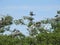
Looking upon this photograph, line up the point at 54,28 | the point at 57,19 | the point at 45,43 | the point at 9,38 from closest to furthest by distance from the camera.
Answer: the point at 45,43, the point at 9,38, the point at 54,28, the point at 57,19

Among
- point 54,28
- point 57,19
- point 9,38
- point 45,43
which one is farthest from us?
point 57,19

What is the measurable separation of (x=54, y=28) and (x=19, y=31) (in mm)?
1462

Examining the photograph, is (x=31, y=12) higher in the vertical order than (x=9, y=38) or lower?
higher

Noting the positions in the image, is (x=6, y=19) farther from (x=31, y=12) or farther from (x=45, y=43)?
(x=45, y=43)

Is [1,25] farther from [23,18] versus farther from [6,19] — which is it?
[23,18]

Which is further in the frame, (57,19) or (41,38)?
(57,19)

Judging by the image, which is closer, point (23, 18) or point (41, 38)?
point (41, 38)

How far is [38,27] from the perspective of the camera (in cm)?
870

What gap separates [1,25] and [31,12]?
1.46 m

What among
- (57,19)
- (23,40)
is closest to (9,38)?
(23,40)

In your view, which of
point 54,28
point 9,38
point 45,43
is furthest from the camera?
point 54,28

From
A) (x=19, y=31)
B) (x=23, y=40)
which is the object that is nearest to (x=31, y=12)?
(x=19, y=31)

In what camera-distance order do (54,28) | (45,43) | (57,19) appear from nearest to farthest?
1. (45,43)
2. (54,28)
3. (57,19)

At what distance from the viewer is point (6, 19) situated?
9.23 metres
